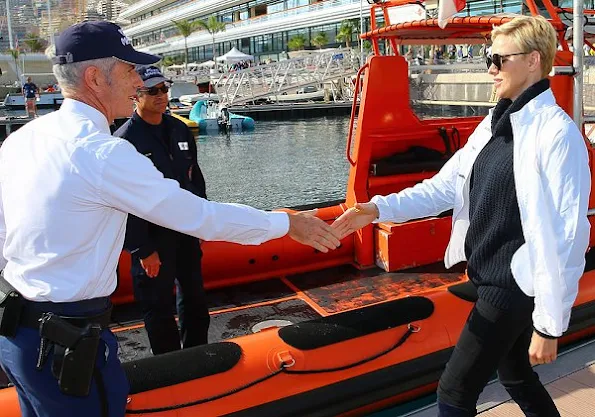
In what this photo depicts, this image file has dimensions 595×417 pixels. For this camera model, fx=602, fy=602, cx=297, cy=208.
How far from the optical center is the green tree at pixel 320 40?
152 ft

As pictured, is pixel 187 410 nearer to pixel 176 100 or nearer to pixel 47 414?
pixel 47 414

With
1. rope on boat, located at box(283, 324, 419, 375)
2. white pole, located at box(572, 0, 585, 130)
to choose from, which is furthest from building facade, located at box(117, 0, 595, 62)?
rope on boat, located at box(283, 324, 419, 375)

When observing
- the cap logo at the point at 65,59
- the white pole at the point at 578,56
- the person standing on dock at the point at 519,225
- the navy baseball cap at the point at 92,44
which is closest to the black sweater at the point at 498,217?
the person standing on dock at the point at 519,225

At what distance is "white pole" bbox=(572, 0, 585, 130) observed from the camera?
3.91m

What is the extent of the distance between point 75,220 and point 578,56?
12.1 feet

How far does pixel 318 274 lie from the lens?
4746 millimetres

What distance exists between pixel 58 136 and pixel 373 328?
187 cm

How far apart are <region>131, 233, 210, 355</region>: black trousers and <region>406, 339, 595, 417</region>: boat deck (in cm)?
122

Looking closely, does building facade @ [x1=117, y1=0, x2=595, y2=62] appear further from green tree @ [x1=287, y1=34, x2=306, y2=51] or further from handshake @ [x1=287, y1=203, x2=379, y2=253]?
handshake @ [x1=287, y1=203, x2=379, y2=253]

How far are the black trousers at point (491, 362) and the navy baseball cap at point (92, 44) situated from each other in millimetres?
1347

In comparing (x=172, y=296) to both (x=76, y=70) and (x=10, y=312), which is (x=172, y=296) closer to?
(x=10, y=312)

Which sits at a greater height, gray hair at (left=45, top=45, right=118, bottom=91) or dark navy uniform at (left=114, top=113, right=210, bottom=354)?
gray hair at (left=45, top=45, right=118, bottom=91)

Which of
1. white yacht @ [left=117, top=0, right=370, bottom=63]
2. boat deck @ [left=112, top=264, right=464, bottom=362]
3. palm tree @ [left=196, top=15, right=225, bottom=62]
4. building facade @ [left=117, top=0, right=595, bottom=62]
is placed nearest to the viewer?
boat deck @ [left=112, top=264, right=464, bottom=362]

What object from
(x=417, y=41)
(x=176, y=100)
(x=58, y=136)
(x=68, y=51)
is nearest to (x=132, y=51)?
(x=68, y=51)
